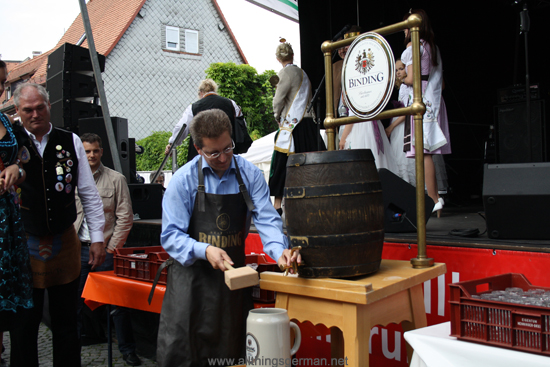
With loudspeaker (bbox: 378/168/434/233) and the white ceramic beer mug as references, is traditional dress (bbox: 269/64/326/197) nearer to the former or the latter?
loudspeaker (bbox: 378/168/434/233)

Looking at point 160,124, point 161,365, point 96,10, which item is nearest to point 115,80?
point 160,124

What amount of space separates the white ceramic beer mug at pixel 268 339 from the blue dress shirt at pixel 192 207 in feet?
1.54

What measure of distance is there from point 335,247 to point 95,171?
286cm

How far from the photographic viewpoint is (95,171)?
4.01m

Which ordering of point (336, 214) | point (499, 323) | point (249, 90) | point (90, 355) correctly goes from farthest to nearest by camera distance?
1. point (249, 90)
2. point (90, 355)
3. point (336, 214)
4. point (499, 323)

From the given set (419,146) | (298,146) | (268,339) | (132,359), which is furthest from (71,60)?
(268,339)

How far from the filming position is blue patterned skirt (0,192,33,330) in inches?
85.2

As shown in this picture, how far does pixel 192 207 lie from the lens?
2.15 m

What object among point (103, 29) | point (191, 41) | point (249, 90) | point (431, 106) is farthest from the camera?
point (249, 90)

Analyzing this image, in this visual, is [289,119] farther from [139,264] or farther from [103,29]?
[103,29]

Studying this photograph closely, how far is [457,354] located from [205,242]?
1.12 meters

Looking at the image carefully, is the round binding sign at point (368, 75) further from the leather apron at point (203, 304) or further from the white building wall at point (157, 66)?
the white building wall at point (157, 66)

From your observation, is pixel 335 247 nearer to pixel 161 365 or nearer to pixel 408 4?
pixel 161 365

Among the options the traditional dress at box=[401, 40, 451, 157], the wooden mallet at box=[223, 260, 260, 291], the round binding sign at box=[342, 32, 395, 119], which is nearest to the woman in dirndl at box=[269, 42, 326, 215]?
the traditional dress at box=[401, 40, 451, 157]
